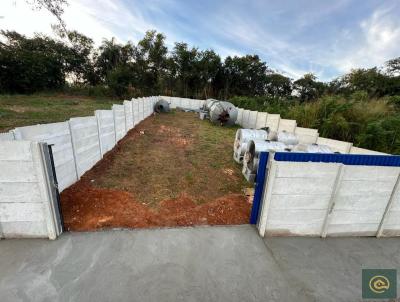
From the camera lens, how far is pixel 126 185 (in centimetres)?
468

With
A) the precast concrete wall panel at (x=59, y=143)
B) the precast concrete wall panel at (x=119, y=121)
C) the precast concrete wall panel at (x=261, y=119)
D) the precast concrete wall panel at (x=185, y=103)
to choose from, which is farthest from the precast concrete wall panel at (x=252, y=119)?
the precast concrete wall panel at (x=185, y=103)

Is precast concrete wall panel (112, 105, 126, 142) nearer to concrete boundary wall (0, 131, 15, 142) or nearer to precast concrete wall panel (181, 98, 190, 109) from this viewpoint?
concrete boundary wall (0, 131, 15, 142)

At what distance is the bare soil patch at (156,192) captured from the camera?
11.4 feet

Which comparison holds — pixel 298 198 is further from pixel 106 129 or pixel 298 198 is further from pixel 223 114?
pixel 223 114

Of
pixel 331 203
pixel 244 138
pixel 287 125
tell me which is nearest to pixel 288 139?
pixel 244 138

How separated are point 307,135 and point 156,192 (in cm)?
605

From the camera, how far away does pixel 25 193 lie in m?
2.61

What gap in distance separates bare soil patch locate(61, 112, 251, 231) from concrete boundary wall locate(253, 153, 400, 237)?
0.87 meters

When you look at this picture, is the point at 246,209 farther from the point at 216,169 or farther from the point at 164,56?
the point at 164,56

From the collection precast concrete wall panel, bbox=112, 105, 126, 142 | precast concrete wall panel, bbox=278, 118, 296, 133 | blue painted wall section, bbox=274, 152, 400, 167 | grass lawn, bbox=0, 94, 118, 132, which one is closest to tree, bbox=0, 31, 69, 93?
grass lawn, bbox=0, 94, 118, 132

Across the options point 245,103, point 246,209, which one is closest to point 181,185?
point 246,209

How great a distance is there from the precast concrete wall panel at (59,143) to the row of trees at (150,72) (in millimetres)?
22881

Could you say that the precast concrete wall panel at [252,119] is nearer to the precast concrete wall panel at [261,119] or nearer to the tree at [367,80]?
the precast concrete wall panel at [261,119]

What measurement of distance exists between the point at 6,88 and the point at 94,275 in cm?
2881
